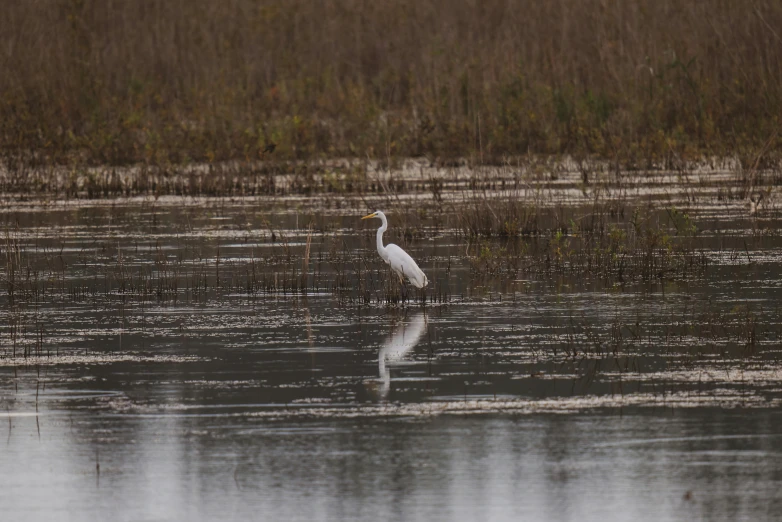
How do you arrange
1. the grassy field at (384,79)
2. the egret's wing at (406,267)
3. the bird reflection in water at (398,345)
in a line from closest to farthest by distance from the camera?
the bird reflection in water at (398,345) → the egret's wing at (406,267) → the grassy field at (384,79)

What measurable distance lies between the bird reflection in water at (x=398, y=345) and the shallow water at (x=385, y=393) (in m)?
0.03

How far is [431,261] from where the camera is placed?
14.9 meters

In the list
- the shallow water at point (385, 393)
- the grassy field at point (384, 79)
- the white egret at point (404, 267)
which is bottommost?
the shallow water at point (385, 393)

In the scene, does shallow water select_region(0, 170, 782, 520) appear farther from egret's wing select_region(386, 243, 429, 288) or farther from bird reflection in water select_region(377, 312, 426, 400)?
egret's wing select_region(386, 243, 429, 288)

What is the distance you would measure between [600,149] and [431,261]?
924cm

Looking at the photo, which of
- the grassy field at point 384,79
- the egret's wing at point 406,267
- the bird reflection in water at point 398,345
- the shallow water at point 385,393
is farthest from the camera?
the grassy field at point 384,79

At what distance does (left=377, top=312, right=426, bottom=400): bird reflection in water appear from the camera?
898 cm

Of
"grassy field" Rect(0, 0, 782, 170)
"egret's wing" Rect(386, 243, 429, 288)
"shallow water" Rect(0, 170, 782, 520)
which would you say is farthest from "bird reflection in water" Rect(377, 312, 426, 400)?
"grassy field" Rect(0, 0, 782, 170)

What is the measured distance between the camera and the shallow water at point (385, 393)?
259 inches

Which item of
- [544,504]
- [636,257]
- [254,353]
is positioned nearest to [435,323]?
[254,353]

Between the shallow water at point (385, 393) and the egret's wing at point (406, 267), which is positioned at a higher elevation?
the egret's wing at point (406, 267)

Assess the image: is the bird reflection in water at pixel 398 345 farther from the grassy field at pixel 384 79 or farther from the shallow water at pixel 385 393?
the grassy field at pixel 384 79

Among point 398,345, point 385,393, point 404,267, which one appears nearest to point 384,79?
point 404,267

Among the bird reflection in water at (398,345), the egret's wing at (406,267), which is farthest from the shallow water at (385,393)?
the egret's wing at (406,267)
